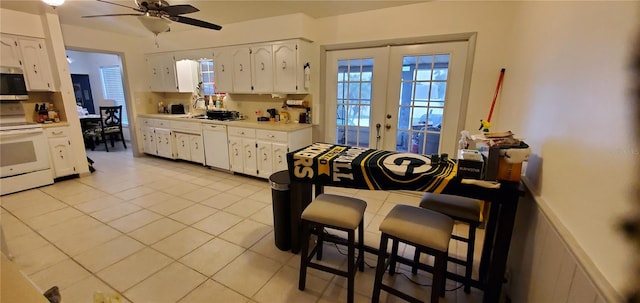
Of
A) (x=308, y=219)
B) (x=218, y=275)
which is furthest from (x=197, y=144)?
(x=308, y=219)

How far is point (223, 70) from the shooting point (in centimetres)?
457

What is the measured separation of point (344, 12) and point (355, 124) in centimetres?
155

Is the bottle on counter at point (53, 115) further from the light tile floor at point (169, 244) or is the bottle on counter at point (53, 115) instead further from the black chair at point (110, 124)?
the black chair at point (110, 124)

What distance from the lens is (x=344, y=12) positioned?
11.7ft

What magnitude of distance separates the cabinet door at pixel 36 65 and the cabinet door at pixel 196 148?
214cm

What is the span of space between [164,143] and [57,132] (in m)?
1.55

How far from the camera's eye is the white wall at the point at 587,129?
0.81 m

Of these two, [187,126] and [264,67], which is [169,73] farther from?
[264,67]

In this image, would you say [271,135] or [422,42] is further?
[271,135]

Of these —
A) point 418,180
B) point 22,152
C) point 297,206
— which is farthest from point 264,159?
point 22,152

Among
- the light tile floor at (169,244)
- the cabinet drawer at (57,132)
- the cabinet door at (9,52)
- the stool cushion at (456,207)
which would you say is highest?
the cabinet door at (9,52)

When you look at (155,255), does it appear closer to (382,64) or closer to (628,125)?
(628,125)

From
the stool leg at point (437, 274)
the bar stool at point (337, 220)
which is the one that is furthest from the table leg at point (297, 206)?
the stool leg at point (437, 274)

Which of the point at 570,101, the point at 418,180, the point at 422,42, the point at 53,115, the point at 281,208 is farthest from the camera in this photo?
the point at 53,115
